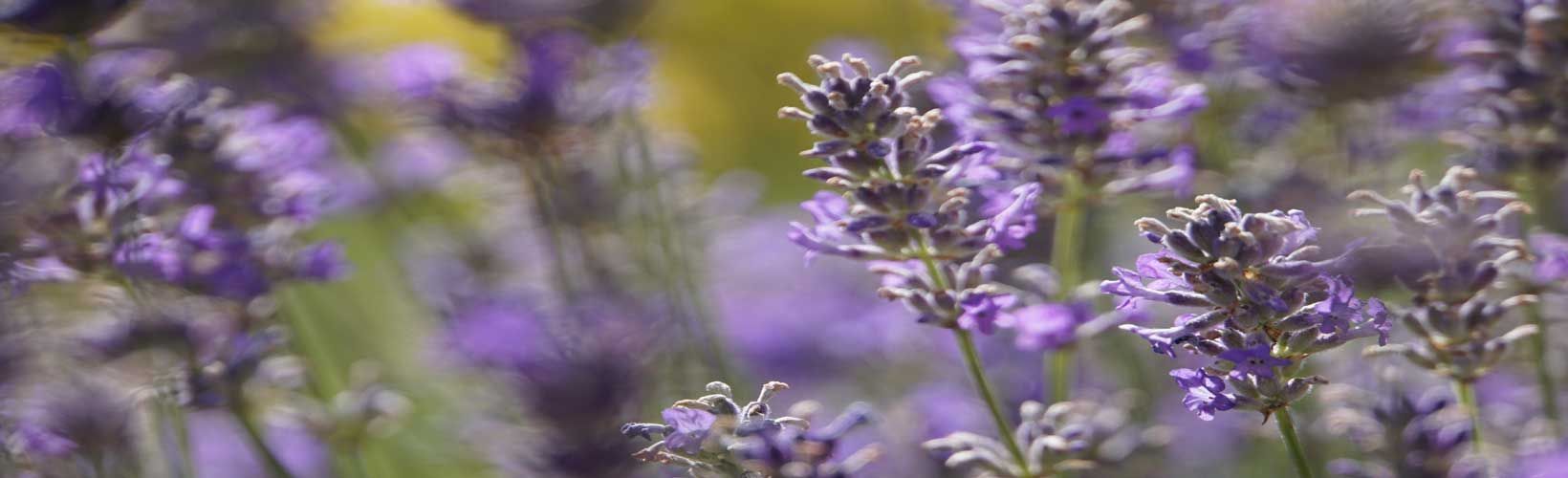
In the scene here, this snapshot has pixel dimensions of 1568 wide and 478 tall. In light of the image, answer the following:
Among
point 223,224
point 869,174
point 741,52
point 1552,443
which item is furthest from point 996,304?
point 741,52

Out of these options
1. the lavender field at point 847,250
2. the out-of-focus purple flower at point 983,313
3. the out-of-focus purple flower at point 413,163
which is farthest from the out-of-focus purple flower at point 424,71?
the out-of-focus purple flower at point 983,313

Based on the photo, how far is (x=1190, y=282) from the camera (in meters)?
1.09

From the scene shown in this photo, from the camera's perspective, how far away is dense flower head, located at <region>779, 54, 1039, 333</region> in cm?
118

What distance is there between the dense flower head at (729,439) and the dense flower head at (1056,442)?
180 mm

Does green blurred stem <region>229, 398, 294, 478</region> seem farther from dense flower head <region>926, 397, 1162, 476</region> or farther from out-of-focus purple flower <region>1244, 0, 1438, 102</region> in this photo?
out-of-focus purple flower <region>1244, 0, 1438, 102</region>

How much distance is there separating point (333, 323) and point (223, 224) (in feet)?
4.69

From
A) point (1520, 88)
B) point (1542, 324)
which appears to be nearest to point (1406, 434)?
point (1542, 324)

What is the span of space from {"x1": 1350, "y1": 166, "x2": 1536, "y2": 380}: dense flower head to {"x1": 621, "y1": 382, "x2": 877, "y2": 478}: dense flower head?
48 centimetres

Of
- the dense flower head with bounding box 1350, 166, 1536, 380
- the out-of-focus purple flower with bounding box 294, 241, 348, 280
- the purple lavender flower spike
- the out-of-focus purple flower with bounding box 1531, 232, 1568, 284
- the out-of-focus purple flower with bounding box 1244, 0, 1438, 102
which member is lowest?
the purple lavender flower spike

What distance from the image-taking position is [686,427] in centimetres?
106

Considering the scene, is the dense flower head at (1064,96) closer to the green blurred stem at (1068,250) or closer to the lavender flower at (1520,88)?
the green blurred stem at (1068,250)

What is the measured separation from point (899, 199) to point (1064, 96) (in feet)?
0.96

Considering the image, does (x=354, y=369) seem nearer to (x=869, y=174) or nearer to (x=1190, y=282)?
(x=869, y=174)

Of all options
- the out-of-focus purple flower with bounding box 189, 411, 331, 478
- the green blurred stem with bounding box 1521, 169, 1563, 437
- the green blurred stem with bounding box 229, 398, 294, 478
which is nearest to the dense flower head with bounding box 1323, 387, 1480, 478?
Answer: the green blurred stem with bounding box 1521, 169, 1563, 437
